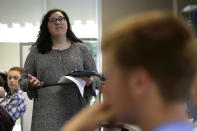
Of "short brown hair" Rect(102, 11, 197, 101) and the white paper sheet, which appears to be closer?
"short brown hair" Rect(102, 11, 197, 101)

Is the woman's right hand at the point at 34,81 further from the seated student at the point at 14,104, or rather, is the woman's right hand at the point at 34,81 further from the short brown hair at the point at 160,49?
the short brown hair at the point at 160,49

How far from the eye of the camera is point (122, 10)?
4.93 m

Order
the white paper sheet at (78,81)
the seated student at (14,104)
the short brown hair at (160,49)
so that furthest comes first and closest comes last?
1. the seated student at (14,104)
2. the white paper sheet at (78,81)
3. the short brown hair at (160,49)

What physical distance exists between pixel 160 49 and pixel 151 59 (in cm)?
2

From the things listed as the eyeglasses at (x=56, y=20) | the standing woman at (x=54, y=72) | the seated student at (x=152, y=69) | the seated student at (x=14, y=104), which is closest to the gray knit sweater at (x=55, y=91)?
the standing woman at (x=54, y=72)

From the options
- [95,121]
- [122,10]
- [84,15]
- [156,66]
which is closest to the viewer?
[156,66]

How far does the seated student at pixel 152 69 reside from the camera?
1.81 ft

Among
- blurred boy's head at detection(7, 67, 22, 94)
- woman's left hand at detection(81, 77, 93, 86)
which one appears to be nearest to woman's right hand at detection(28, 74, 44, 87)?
woman's left hand at detection(81, 77, 93, 86)

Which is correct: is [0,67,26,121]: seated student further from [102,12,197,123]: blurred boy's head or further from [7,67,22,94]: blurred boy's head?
[102,12,197,123]: blurred boy's head

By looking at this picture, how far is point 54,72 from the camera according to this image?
2.18 meters

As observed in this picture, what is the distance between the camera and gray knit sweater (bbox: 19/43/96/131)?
2164 mm

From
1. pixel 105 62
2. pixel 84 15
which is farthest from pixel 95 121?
pixel 84 15

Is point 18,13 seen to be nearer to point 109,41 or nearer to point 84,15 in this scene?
point 84,15

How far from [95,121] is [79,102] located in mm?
1524
